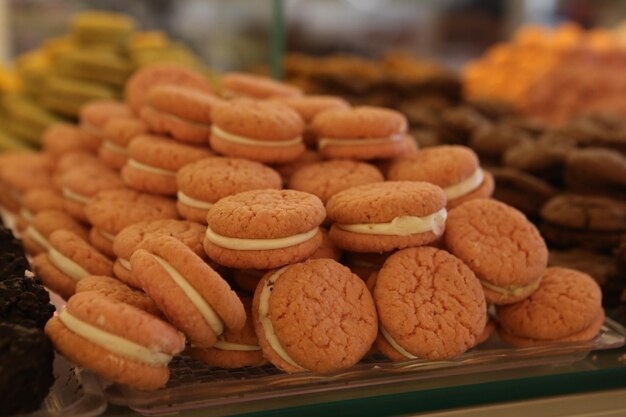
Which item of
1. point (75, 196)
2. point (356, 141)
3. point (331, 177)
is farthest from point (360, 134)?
point (75, 196)

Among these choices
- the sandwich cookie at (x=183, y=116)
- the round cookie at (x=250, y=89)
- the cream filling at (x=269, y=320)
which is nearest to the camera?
the cream filling at (x=269, y=320)

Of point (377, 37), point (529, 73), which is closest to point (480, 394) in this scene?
point (529, 73)

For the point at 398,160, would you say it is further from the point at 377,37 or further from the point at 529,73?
the point at 377,37

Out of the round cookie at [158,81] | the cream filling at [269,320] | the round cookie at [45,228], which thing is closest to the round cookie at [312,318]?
the cream filling at [269,320]

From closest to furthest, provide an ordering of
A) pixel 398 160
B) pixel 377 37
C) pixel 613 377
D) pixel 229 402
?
1. pixel 229 402
2. pixel 613 377
3. pixel 398 160
4. pixel 377 37

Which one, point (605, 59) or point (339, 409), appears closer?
point (339, 409)

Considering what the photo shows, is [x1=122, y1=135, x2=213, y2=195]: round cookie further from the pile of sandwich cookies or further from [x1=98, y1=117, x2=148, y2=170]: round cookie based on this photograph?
[x1=98, y1=117, x2=148, y2=170]: round cookie

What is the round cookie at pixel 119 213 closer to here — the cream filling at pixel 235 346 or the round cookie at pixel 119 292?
the round cookie at pixel 119 292
